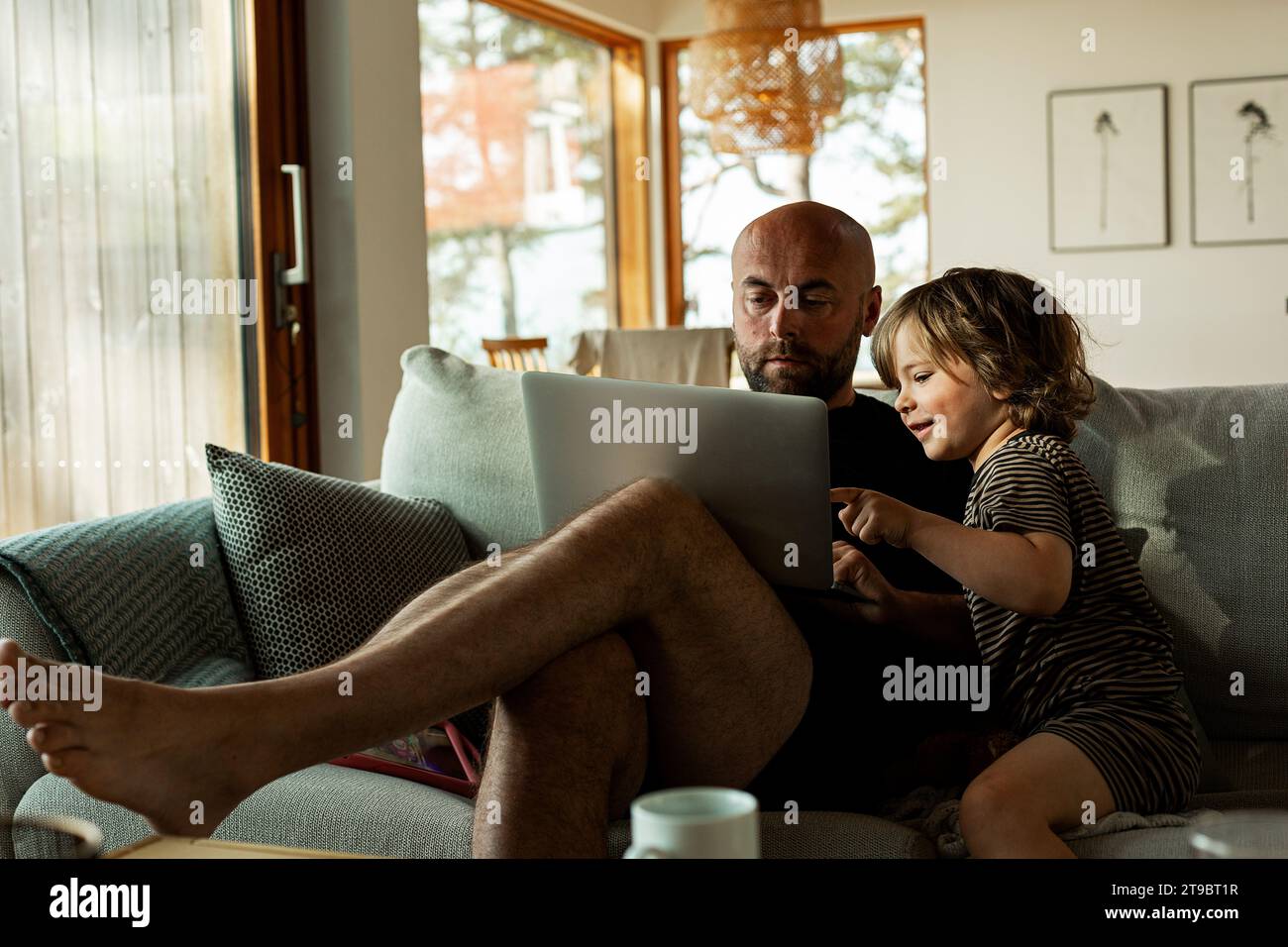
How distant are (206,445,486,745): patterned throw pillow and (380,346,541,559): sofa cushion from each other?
0.75 ft

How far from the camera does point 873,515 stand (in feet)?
4.87

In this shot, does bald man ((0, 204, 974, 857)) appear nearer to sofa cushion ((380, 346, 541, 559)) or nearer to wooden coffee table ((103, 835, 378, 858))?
wooden coffee table ((103, 835, 378, 858))

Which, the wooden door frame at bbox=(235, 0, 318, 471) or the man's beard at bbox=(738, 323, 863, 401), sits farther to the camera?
the wooden door frame at bbox=(235, 0, 318, 471)

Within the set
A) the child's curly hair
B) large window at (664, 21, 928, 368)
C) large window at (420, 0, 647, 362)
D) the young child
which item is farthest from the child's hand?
large window at (664, 21, 928, 368)

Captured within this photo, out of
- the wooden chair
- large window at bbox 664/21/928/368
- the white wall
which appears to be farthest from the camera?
large window at bbox 664/21/928/368

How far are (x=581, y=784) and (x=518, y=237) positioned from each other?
4351 millimetres

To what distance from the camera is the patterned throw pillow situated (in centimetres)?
181

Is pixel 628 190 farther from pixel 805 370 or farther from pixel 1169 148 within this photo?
pixel 805 370

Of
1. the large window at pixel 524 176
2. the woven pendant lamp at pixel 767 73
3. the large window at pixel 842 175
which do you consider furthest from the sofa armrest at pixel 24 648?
the large window at pixel 842 175

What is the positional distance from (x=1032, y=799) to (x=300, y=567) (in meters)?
1.01

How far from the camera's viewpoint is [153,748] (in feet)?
3.51

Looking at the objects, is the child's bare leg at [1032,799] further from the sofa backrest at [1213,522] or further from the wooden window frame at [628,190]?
the wooden window frame at [628,190]
